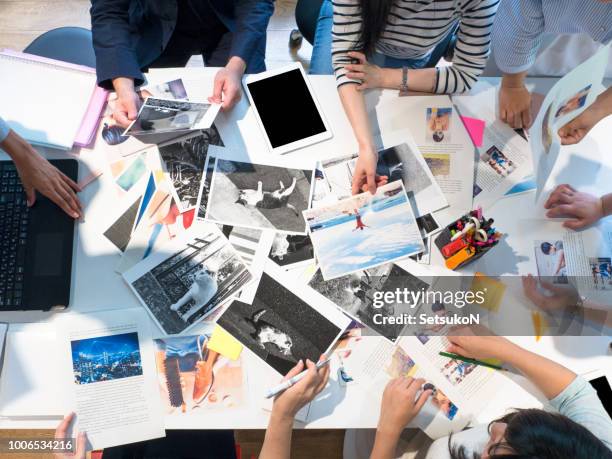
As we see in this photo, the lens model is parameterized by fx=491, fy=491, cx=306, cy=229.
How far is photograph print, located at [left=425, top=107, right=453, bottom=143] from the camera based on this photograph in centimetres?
122

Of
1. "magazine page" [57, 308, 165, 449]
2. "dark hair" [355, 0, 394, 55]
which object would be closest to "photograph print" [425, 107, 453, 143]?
"dark hair" [355, 0, 394, 55]

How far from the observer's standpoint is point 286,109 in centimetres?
124

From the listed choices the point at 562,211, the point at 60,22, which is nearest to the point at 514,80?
the point at 562,211

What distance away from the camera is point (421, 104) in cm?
125

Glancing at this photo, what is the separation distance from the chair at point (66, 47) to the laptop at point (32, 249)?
0.45 metres

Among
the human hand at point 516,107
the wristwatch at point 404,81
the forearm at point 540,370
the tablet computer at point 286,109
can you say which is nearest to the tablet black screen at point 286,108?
the tablet computer at point 286,109

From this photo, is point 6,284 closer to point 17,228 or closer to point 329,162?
point 17,228

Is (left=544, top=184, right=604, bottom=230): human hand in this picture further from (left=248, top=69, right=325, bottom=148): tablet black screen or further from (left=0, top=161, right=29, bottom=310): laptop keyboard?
(left=0, top=161, right=29, bottom=310): laptop keyboard

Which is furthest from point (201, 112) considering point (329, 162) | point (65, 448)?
point (65, 448)

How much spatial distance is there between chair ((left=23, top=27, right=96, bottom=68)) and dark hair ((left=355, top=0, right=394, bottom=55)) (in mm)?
797

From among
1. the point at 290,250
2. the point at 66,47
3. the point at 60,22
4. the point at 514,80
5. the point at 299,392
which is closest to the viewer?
the point at 299,392

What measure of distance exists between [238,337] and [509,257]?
0.65m

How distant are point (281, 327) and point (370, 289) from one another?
0.22 meters

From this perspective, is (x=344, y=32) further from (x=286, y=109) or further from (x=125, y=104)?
(x=125, y=104)
